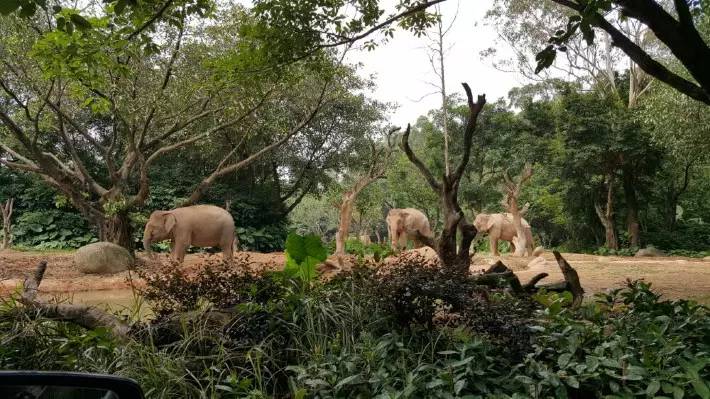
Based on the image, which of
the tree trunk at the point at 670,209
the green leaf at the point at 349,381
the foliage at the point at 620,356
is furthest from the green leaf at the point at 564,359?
the tree trunk at the point at 670,209

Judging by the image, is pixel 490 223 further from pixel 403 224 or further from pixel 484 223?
pixel 403 224

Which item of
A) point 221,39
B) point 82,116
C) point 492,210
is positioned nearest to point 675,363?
point 221,39

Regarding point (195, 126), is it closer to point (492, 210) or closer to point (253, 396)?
point (492, 210)

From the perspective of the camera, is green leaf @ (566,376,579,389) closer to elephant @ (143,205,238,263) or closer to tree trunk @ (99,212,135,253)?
elephant @ (143,205,238,263)

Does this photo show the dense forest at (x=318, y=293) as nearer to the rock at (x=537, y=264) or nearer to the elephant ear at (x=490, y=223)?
the elephant ear at (x=490, y=223)

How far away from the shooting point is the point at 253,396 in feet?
9.48

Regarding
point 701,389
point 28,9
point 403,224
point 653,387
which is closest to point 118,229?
point 403,224

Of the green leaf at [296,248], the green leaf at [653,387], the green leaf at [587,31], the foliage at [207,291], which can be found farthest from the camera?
the green leaf at [296,248]

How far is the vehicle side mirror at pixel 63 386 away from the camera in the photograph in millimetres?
1016

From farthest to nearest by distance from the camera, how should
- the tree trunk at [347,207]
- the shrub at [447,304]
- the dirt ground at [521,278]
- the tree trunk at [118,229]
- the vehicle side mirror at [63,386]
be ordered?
the tree trunk at [347,207]
the tree trunk at [118,229]
the dirt ground at [521,278]
the shrub at [447,304]
the vehicle side mirror at [63,386]

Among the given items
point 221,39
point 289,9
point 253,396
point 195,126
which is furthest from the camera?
point 195,126

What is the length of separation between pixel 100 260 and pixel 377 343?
9.95m

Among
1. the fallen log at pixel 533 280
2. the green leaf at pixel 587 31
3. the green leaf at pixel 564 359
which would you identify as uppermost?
the green leaf at pixel 587 31

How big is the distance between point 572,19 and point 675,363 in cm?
229
